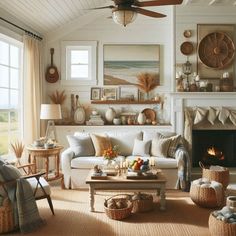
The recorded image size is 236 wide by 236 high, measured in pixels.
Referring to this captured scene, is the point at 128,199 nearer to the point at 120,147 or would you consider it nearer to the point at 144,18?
the point at 120,147

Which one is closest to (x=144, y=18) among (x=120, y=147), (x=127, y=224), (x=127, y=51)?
(x=127, y=51)

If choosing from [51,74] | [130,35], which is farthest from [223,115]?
[51,74]

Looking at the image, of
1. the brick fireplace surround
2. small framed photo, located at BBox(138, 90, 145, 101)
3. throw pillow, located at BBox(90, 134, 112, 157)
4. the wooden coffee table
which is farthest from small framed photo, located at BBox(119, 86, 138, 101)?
the wooden coffee table

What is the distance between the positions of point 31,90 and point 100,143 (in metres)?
1.52

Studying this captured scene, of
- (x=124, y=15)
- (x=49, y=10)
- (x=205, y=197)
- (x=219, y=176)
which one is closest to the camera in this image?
(x=124, y=15)

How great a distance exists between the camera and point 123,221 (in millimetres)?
4078

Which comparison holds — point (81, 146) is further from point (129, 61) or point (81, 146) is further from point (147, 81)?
point (129, 61)

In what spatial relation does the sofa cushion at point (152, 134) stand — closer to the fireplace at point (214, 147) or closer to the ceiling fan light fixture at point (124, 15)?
the fireplace at point (214, 147)

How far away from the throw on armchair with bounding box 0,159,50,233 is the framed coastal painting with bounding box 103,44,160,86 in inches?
134

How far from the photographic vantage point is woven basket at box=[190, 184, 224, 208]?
14.7ft

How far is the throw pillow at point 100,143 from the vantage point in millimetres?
5875

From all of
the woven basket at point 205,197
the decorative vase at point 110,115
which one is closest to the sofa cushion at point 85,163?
the decorative vase at point 110,115

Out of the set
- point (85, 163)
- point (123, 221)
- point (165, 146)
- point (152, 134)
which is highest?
point (152, 134)

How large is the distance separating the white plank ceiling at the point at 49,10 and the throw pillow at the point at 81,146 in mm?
2099
